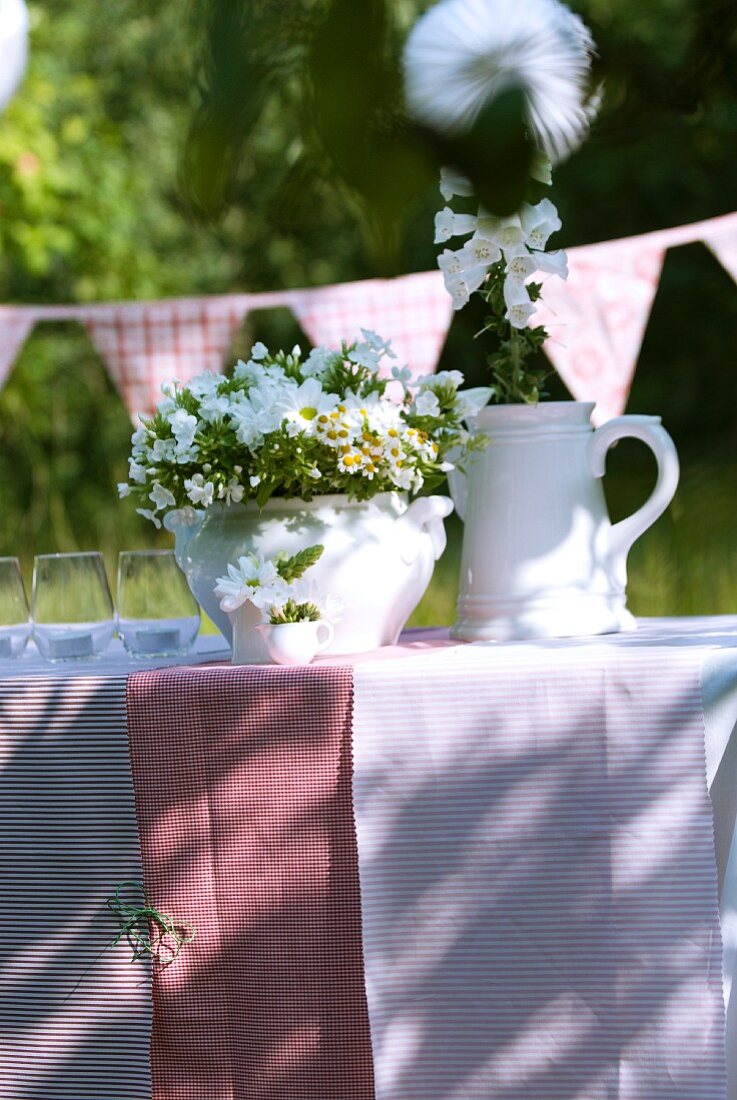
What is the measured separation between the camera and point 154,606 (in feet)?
4.59

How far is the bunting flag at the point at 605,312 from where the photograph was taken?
2.73 meters

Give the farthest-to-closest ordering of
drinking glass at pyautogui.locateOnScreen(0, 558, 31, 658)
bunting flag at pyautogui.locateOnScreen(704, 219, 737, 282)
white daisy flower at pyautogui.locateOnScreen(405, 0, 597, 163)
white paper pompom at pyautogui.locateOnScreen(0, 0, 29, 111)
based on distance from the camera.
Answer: bunting flag at pyautogui.locateOnScreen(704, 219, 737, 282)
drinking glass at pyautogui.locateOnScreen(0, 558, 31, 658)
white paper pompom at pyautogui.locateOnScreen(0, 0, 29, 111)
white daisy flower at pyautogui.locateOnScreen(405, 0, 597, 163)

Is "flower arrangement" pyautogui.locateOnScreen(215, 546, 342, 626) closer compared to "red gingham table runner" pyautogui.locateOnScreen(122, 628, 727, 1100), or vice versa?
"red gingham table runner" pyautogui.locateOnScreen(122, 628, 727, 1100)

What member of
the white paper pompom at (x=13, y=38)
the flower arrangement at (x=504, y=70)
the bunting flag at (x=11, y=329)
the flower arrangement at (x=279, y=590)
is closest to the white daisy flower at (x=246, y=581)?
the flower arrangement at (x=279, y=590)

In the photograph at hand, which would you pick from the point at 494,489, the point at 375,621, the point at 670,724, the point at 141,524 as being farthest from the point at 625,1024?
the point at 141,524

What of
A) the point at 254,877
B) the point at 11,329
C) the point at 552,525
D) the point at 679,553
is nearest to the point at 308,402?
the point at 552,525

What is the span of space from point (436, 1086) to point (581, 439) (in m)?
0.63

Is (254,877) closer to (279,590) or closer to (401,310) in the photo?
(279,590)

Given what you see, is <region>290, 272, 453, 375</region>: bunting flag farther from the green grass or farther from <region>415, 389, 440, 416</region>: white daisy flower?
<region>415, 389, 440, 416</region>: white daisy flower

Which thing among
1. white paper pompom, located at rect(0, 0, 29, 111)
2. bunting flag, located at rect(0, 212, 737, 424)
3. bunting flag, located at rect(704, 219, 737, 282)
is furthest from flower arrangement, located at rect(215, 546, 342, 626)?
bunting flag, located at rect(704, 219, 737, 282)

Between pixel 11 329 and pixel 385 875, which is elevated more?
pixel 11 329

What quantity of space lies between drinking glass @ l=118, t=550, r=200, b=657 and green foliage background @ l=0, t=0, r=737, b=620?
39 cm

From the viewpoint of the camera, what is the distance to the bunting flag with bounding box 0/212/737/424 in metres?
2.74

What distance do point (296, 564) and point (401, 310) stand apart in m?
1.76
